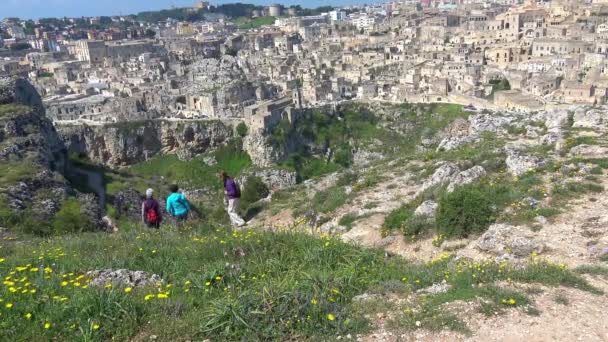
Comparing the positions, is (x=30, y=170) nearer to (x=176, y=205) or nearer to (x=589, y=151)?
(x=176, y=205)

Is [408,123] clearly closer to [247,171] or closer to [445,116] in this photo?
[445,116]

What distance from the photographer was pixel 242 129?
53.3m

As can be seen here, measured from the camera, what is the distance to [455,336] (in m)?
6.45

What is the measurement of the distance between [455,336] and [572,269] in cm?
352

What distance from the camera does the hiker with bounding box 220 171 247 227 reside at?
1385 cm

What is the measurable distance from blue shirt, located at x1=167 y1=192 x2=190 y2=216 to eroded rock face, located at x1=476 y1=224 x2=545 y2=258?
713 cm

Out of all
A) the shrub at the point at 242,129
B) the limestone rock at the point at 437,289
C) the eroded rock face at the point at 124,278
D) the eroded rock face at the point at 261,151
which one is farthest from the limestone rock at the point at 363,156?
the eroded rock face at the point at 124,278

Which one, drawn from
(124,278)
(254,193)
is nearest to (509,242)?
(124,278)

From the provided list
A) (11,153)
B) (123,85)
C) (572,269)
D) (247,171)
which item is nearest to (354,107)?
(247,171)

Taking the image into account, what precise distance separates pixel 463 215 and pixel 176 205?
278 inches

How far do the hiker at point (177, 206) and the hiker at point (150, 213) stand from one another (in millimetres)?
495

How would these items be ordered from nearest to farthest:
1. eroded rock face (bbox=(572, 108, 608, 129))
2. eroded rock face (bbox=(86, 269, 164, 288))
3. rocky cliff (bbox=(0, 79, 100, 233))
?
eroded rock face (bbox=(86, 269, 164, 288)) < rocky cliff (bbox=(0, 79, 100, 233)) < eroded rock face (bbox=(572, 108, 608, 129))

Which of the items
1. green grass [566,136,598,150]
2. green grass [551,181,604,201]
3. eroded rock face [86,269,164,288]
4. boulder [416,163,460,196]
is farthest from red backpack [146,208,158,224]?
green grass [566,136,598,150]

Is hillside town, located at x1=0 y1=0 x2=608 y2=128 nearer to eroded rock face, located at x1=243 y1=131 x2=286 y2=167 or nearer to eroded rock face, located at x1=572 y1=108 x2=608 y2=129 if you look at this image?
eroded rock face, located at x1=243 y1=131 x2=286 y2=167
